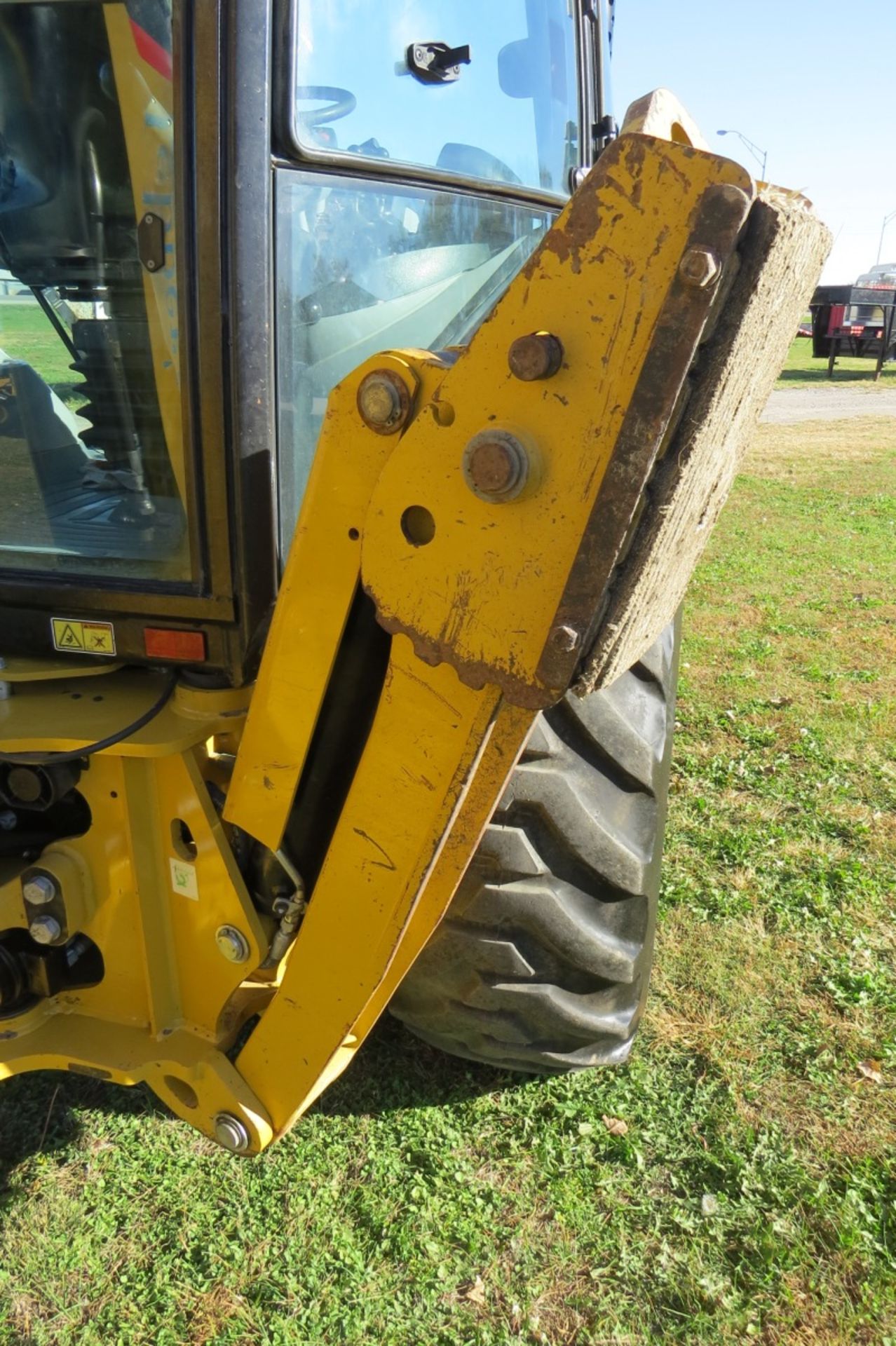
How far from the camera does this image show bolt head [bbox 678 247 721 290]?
975 millimetres

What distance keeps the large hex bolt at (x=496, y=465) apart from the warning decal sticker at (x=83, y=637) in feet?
2.76

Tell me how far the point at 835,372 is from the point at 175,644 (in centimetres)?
2160

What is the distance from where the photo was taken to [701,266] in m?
0.98

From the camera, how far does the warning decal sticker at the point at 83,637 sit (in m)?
1.73

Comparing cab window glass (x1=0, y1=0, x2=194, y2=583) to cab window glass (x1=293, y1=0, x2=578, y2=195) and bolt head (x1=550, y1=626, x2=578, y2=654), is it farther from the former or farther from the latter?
bolt head (x1=550, y1=626, x2=578, y2=654)

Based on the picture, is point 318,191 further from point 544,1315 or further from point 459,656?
point 544,1315

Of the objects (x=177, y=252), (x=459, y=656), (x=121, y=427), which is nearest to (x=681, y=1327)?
(x=459, y=656)

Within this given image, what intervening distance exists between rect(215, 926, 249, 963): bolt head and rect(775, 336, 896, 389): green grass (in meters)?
16.5

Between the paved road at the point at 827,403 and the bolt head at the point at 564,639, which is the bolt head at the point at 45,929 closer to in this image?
the bolt head at the point at 564,639

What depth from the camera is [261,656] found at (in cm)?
163

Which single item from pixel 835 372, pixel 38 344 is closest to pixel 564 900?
pixel 38 344

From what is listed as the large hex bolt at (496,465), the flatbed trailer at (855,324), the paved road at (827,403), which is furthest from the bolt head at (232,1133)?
the flatbed trailer at (855,324)

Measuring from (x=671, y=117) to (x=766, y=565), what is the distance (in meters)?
5.88

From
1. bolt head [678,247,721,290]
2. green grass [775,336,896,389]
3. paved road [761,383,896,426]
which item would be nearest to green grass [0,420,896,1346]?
bolt head [678,247,721,290]
